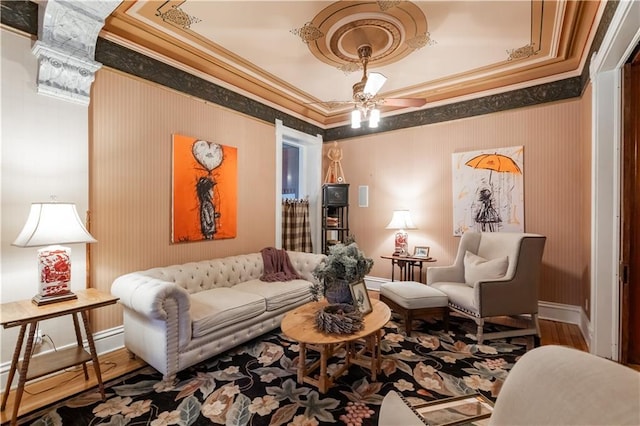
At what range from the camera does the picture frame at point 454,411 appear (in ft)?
3.72

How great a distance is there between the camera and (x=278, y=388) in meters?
2.17

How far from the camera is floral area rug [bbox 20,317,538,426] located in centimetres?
186

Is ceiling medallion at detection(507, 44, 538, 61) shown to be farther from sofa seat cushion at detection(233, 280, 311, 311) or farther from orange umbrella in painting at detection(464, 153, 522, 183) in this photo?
sofa seat cushion at detection(233, 280, 311, 311)

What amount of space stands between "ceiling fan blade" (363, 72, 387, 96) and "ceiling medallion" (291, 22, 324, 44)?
2.20ft

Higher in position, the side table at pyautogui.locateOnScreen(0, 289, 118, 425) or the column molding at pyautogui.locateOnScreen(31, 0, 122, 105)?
the column molding at pyautogui.locateOnScreen(31, 0, 122, 105)

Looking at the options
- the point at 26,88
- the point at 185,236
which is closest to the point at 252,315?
the point at 185,236

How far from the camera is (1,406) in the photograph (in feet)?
6.37

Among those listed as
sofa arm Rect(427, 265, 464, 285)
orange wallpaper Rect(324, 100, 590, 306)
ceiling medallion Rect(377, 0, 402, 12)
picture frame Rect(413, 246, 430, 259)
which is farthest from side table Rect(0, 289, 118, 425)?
orange wallpaper Rect(324, 100, 590, 306)

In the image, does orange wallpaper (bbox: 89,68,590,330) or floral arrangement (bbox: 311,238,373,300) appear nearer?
floral arrangement (bbox: 311,238,373,300)

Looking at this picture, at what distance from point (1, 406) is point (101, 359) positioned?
2.18 ft

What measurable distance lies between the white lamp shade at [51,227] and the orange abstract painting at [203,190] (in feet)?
3.76

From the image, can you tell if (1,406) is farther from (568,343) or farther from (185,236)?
(568,343)

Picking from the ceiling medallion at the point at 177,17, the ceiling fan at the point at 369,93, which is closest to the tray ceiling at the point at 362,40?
the ceiling medallion at the point at 177,17

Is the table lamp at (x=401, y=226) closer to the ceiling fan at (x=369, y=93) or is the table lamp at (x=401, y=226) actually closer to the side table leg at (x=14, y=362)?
the ceiling fan at (x=369, y=93)
